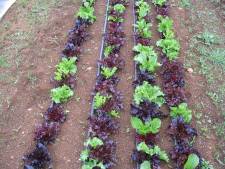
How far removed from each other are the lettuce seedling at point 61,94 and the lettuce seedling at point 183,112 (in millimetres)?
1764

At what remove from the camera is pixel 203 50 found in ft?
26.0

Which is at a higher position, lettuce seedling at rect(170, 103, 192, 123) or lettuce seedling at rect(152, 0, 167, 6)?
lettuce seedling at rect(152, 0, 167, 6)

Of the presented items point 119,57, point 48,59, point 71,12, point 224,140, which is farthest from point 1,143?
point 71,12

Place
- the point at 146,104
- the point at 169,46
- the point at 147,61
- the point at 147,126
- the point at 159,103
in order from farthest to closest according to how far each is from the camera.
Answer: the point at 169,46 → the point at 147,61 → the point at 159,103 → the point at 146,104 → the point at 147,126

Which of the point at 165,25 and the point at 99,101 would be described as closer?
the point at 99,101

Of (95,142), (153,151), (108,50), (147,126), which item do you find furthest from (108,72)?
(153,151)

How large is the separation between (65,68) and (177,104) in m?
2.12

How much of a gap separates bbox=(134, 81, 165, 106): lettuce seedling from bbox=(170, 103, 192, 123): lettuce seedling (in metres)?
0.29

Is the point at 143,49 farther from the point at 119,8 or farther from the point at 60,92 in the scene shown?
the point at 60,92

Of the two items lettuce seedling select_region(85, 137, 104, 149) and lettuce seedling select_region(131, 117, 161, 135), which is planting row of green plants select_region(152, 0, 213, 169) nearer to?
lettuce seedling select_region(131, 117, 161, 135)

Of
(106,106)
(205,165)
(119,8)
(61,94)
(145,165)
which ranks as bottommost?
(205,165)

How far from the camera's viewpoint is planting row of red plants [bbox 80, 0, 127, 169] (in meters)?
5.37

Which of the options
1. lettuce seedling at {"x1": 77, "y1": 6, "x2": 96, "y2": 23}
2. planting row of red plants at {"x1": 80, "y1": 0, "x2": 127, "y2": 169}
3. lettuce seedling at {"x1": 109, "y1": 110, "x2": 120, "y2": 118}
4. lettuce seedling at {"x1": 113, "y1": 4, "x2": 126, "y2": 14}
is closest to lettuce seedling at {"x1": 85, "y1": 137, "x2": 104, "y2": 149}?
planting row of red plants at {"x1": 80, "y1": 0, "x2": 127, "y2": 169}

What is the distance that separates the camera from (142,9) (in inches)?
341
